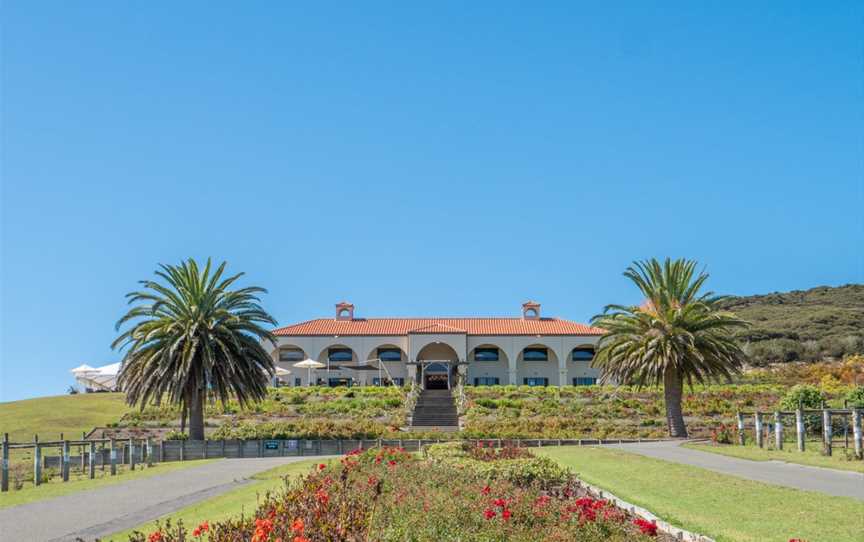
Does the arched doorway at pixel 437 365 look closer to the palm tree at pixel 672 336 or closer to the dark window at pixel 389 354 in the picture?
the dark window at pixel 389 354

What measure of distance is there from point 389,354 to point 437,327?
15.3ft

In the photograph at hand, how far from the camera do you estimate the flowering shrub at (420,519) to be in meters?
7.61

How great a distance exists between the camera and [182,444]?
33.0 metres

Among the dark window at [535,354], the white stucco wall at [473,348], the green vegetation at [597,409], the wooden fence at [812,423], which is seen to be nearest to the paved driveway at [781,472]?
the wooden fence at [812,423]

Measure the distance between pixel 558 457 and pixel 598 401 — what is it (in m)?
23.8

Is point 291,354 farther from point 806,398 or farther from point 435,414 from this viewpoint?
point 806,398

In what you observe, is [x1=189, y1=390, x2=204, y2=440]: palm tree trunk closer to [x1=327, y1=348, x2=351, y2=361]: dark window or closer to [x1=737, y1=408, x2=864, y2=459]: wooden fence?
[x1=737, y1=408, x2=864, y2=459]: wooden fence

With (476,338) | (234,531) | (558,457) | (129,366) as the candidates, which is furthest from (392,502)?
(476,338)

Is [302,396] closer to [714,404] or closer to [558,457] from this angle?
[714,404]

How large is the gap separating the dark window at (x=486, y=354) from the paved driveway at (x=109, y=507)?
151 ft

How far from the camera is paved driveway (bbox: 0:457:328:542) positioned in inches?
516

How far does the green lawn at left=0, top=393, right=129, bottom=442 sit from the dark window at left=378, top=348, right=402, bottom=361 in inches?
810

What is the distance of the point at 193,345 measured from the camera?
3316cm

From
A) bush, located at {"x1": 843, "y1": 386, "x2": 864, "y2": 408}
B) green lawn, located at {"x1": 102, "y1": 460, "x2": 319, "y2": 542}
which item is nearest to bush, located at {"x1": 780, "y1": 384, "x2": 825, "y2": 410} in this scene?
bush, located at {"x1": 843, "y1": 386, "x2": 864, "y2": 408}
